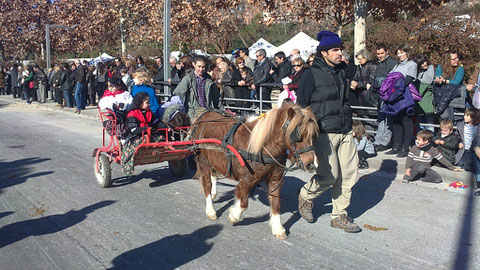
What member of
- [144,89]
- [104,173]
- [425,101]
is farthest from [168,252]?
[425,101]

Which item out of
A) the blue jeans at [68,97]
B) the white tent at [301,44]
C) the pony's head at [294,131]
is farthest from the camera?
the white tent at [301,44]

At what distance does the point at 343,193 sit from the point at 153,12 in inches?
782

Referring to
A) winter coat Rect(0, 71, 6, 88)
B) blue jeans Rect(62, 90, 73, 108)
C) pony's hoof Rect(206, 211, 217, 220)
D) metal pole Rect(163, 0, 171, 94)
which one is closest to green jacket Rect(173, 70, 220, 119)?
pony's hoof Rect(206, 211, 217, 220)

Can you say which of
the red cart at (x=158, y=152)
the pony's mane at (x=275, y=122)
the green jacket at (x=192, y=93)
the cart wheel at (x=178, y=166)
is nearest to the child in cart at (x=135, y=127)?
the red cart at (x=158, y=152)

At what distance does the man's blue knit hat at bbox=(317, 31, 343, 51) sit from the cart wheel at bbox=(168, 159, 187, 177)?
358 cm

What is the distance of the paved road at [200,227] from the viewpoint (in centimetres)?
465

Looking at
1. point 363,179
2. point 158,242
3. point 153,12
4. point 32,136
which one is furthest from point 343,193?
point 153,12

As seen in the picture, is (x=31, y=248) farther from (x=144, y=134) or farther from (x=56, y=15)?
(x=56, y=15)

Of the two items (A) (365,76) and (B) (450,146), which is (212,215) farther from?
(A) (365,76)

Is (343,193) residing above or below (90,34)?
below

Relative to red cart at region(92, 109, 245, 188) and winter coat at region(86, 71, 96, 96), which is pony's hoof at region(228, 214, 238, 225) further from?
winter coat at region(86, 71, 96, 96)

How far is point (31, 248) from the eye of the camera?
5.00 m

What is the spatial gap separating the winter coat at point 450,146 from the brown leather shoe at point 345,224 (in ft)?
10.7

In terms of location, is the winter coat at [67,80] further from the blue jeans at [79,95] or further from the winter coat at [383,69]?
the winter coat at [383,69]
